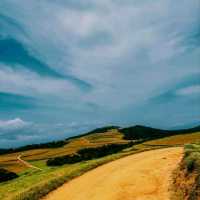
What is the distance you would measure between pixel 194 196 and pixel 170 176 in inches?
177

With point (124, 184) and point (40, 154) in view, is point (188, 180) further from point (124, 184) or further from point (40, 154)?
point (40, 154)

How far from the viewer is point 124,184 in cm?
1969

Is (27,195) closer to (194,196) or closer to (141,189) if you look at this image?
(141,189)

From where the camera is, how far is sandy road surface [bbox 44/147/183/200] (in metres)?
17.7

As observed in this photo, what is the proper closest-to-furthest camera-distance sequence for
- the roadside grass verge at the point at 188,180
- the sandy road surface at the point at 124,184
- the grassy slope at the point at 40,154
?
the roadside grass verge at the point at 188,180, the sandy road surface at the point at 124,184, the grassy slope at the point at 40,154

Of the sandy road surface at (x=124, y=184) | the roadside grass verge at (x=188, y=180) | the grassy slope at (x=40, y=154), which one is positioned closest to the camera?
the roadside grass verge at (x=188, y=180)

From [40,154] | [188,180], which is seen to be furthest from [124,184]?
[40,154]

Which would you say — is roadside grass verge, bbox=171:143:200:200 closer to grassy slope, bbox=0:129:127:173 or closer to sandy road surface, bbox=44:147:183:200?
sandy road surface, bbox=44:147:183:200

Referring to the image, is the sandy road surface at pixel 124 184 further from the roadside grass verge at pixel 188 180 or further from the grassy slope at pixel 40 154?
the grassy slope at pixel 40 154

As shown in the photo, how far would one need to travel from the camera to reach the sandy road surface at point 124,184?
58.2ft

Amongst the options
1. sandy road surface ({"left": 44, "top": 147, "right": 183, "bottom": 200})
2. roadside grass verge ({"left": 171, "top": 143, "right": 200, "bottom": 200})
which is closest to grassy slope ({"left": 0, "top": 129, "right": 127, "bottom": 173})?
sandy road surface ({"left": 44, "top": 147, "right": 183, "bottom": 200})

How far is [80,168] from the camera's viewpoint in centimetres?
2739

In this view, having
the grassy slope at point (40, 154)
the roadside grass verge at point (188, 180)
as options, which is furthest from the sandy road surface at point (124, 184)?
Result: the grassy slope at point (40, 154)

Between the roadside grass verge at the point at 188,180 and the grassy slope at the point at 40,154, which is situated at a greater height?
the grassy slope at the point at 40,154
